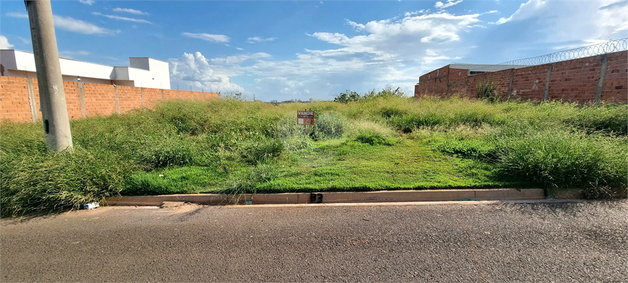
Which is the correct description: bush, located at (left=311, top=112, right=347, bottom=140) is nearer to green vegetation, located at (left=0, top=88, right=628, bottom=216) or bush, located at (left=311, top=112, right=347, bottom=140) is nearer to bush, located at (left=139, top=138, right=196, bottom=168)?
green vegetation, located at (left=0, top=88, right=628, bottom=216)

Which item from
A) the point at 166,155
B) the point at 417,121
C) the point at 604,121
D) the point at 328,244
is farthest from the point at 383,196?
the point at 604,121

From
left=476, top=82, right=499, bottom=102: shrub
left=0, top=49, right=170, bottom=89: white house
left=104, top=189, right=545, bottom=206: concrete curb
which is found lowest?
left=104, top=189, right=545, bottom=206: concrete curb

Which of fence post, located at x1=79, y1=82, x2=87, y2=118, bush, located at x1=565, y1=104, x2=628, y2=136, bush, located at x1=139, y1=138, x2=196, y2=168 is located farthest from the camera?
fence post, located at x1=79, y1=82, x2=87, y2=118

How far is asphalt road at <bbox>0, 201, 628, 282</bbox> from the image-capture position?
266cm

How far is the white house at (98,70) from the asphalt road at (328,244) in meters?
20.3

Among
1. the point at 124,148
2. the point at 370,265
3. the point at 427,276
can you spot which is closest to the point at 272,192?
the point at 370,265

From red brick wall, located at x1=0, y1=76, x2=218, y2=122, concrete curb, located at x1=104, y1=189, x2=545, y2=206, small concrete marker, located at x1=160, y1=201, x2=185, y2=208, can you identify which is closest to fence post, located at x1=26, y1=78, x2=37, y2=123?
Result: red brick wall, located at x1=0, y1=76, x2=218, y2=122

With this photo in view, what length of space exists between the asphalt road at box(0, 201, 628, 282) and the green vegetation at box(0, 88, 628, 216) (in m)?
0.56

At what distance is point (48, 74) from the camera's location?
5094 mm

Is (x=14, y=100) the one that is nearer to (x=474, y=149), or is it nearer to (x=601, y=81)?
(x=474, y=149)

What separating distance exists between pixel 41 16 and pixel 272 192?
5.64 metres

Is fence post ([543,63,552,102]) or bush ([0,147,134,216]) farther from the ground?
fence post ([543,63,552,102])

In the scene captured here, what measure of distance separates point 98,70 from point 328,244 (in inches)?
1801

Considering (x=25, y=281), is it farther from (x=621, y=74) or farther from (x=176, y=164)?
(x=621, y=74)
